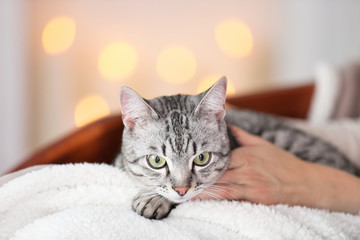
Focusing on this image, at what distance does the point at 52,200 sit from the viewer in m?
0.81

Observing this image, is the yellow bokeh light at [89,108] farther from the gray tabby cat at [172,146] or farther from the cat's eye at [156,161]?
the cat's eye at [156,161]

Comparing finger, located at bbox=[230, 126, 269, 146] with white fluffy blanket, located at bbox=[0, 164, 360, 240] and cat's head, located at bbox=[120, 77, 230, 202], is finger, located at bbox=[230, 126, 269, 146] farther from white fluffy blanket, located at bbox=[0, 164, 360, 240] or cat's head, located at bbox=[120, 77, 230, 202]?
white fluffy blanket, located at bbox=[0, 164, 360, 240]

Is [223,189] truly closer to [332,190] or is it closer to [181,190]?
[181,190]

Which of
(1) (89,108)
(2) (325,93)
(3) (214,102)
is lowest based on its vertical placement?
(1) (89,108)

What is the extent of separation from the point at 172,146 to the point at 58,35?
1.90 meters

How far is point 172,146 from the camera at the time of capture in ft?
2.87

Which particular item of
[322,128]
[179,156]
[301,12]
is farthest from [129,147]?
[301,12]

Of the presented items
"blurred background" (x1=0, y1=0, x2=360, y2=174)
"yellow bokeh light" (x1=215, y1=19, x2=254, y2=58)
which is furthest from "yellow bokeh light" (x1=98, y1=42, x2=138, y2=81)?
"yellow bokeh light" (x1=215, y1=19, x2=254, y2=58)

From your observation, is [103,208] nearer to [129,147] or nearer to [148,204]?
[148,204]

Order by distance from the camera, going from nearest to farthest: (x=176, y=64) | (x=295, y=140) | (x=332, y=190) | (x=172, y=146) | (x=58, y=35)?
(x=172, y=146), (x=332, y=190), (x=295, y=140), (x=58, y=35), (x=176, y=64)

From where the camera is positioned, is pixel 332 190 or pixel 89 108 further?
pixel 89 108

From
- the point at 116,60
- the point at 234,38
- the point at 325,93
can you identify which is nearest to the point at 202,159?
the point at 325,93

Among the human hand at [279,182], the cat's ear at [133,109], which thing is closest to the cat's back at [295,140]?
the human hand at [279,182]

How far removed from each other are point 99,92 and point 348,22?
1.97 m
